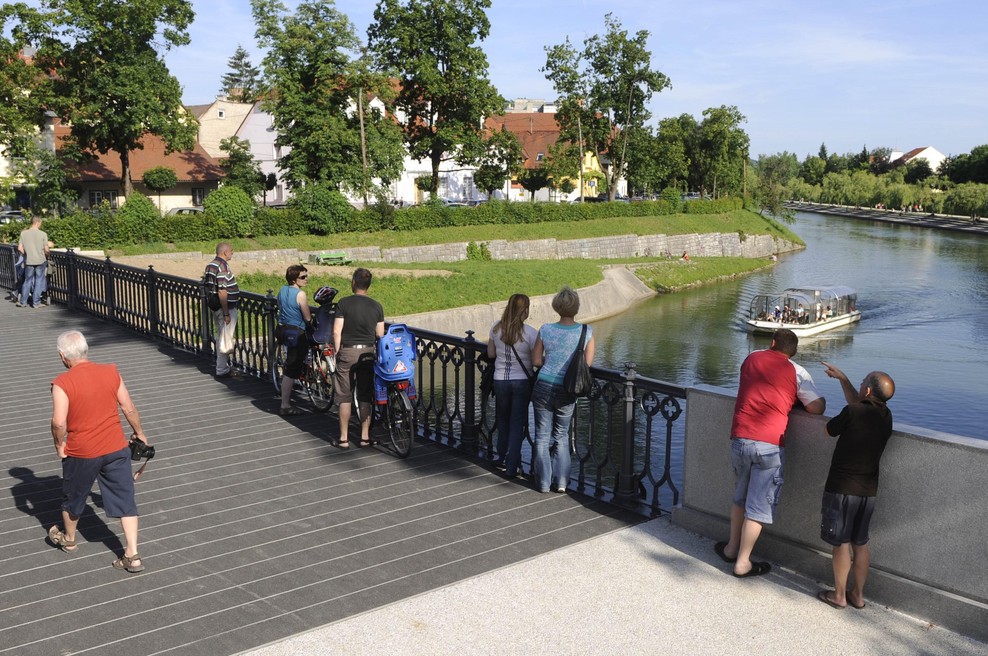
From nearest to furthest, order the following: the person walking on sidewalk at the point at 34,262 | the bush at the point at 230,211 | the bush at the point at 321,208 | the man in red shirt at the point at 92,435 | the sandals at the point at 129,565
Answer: the man in red shirt at the point at 92,435, the sandals at the point at 129,565, the person walking on sidewalk at the point at 34,262, the bush at the point at 230,211, the bush at the point at 321,208

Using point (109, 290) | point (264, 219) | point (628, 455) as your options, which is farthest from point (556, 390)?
point (264, 219)

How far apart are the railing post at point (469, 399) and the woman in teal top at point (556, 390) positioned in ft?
3.70

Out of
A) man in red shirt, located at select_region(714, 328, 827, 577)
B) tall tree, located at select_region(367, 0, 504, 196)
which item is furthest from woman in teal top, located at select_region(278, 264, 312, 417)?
tall tree, located at select_region(367, 0, 504, 196)

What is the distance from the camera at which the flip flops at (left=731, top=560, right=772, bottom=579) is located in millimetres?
5789

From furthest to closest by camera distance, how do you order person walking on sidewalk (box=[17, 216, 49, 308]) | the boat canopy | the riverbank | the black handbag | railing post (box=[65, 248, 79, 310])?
the riverbank → the boat canopy → person walking on sidewalk (box=[17, 216, 49, 308]) → railing post (box=[65, 248, 79, 310]) → the black handbag

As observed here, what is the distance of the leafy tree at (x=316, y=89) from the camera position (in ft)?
142

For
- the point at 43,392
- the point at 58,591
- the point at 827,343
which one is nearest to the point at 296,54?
the point at 827,343

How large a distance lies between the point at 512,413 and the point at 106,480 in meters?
3.33

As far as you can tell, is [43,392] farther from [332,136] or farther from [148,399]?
[332,136]

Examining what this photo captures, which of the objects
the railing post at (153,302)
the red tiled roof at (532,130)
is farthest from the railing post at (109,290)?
the red tiled roof at (532,130)

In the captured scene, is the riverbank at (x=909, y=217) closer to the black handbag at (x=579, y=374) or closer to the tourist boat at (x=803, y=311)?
the tourist boat at (x=803, y=311)

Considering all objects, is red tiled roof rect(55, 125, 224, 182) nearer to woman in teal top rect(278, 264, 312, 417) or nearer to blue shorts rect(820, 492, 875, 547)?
woman in teal top rect(278, 264, 312, 417)

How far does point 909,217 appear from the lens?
112 meters

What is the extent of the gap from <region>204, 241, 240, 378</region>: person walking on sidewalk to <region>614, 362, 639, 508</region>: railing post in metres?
6.07
